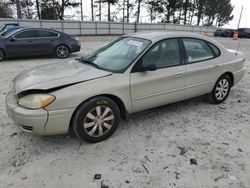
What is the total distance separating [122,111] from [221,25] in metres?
58.9

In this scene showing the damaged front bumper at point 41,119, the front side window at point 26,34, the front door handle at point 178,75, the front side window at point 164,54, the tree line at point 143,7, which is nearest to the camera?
the damaged front bumper at point 41,119

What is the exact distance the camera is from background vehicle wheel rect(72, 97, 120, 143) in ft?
9.79

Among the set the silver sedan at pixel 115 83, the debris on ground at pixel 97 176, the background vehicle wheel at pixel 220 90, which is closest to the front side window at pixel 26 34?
the silver sedan at pixel 115 83

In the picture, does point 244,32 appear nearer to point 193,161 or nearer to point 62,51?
point 62,51

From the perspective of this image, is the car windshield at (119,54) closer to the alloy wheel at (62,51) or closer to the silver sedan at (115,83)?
the silver sedan at (115,83)

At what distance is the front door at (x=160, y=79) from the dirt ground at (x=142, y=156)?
435 millimetres

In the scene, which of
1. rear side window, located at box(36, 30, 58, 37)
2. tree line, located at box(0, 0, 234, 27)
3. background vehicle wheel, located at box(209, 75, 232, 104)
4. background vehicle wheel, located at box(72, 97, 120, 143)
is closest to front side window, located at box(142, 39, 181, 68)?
background vehicle wheel, located at box(72, 97, 120, 143)

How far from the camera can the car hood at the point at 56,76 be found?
2926mm

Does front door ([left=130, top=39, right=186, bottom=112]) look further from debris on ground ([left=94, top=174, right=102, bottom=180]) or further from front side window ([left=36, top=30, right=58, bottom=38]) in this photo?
front side window ([left=36, top=30, right=58, bottom=38])

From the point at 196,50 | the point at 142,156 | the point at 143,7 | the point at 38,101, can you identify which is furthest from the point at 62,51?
the point at 143,7

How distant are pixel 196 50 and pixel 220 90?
1.09 meters

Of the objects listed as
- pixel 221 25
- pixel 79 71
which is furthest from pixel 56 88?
pixel 221 25

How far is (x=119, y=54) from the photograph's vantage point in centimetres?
371

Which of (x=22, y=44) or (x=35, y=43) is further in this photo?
(x=35, y=43)
